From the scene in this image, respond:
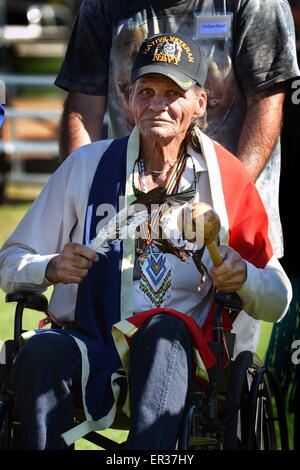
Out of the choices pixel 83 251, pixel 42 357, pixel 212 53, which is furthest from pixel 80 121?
pixel 42 357

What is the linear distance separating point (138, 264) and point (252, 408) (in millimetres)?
624

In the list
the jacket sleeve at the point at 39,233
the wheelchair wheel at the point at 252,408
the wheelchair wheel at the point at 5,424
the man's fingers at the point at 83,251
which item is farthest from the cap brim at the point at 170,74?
the wheelchair wheel at the point at 5,424

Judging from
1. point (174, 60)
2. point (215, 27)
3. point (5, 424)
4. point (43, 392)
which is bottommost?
point (5, 424)

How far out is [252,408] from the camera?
11.5ft

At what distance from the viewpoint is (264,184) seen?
4.45 m

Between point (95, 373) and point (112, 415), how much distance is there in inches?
5.8

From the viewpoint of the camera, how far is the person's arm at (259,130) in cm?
424

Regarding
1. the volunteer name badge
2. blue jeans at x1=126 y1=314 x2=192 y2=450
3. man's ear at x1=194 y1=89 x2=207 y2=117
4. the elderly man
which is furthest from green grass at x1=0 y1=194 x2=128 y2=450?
the volunteer name badge

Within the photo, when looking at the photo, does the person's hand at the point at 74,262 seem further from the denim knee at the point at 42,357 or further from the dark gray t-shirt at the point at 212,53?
the dark gray t-shirt at the point at 212,53

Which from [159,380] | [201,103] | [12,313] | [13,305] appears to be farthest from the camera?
[13,305]

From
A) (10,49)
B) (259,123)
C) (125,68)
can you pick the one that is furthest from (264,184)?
(10,49)

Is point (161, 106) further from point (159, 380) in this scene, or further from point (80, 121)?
point (159, 380)

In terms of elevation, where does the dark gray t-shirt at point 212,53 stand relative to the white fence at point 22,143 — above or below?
above

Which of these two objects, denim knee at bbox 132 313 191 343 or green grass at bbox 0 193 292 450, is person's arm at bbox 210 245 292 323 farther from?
green grass at bbox 0 193 292 450
